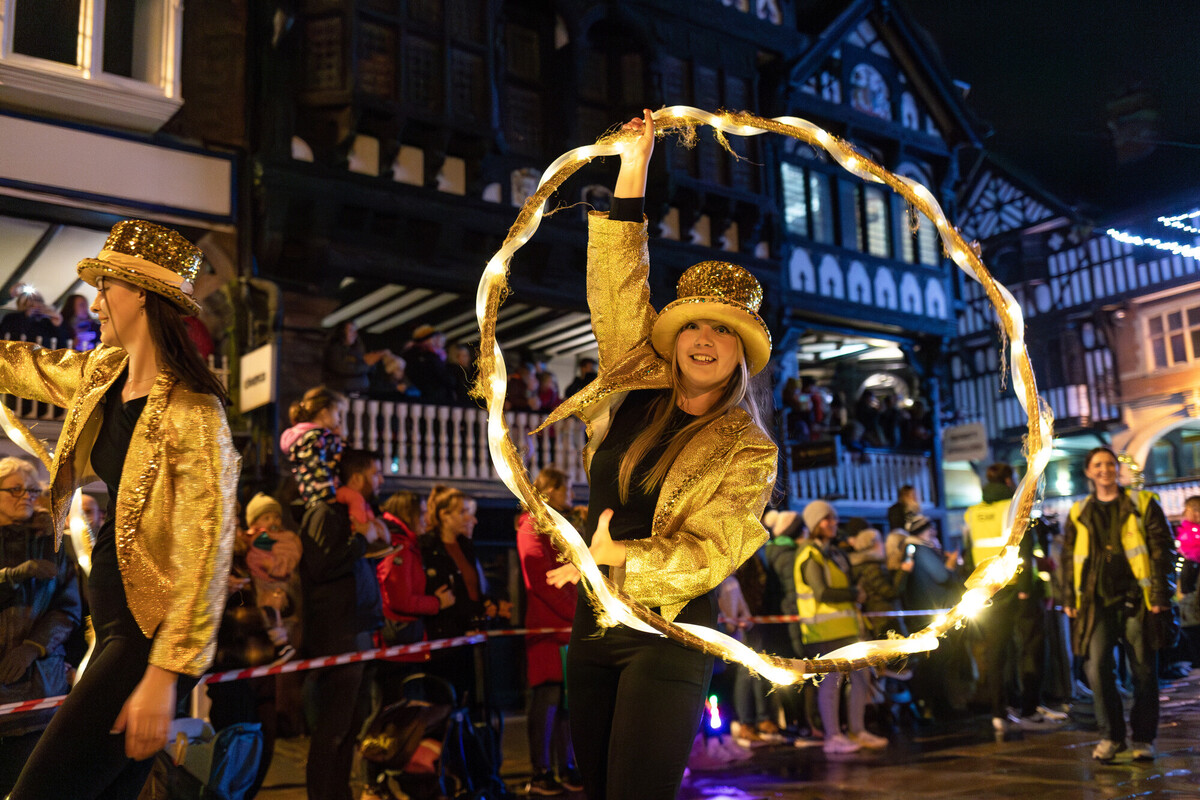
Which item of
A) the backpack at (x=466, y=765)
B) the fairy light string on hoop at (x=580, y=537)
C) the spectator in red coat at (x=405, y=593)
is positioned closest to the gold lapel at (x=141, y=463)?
the fairy light string on hoop at (x=580, y=537)

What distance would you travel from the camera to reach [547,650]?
6.98 metres

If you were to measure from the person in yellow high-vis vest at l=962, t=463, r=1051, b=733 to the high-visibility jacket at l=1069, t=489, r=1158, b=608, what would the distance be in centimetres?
148

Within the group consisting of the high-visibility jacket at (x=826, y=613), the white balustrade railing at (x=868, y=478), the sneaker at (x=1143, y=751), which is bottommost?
the sneaker at (x=1143, y=751)

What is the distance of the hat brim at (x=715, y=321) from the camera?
300cm

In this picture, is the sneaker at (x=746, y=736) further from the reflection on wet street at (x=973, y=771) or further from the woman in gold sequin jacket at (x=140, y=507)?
the woman in gold sequin jacket at (x=140, y=507)

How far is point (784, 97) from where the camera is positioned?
18.2m

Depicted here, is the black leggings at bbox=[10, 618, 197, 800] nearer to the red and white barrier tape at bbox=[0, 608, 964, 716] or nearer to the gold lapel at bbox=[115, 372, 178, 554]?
the gold lapel at bbox=[115, 372, 178, 554]

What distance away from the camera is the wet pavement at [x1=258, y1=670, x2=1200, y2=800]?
20.6 feet

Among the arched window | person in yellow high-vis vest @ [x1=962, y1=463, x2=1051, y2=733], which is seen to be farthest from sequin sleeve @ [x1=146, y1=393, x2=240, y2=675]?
the arched window

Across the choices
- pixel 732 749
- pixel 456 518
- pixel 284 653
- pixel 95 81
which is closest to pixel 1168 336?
pixel 732 749

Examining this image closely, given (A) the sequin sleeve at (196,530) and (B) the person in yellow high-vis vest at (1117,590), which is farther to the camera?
(B) the person in yellow high-vis vest at (1117,590)

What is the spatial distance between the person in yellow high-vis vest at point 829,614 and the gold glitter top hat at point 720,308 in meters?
6.01

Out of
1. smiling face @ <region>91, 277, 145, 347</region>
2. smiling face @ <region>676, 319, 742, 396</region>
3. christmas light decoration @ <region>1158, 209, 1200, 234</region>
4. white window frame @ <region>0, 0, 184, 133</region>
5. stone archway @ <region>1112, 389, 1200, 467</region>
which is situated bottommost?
smiling face @ <region>676, 319, 742, 396</region>

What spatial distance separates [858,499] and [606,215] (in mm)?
16852
